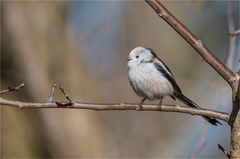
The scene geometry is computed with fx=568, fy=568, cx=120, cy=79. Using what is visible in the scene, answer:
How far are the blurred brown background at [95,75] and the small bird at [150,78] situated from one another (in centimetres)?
136

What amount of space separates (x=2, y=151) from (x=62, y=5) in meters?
2.27

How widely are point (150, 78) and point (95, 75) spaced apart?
14.2ft

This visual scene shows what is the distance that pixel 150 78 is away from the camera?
4410 mm

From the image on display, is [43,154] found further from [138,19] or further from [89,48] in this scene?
[138,19]

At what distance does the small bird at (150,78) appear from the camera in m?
4.35

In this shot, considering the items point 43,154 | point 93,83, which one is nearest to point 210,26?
point 93,83

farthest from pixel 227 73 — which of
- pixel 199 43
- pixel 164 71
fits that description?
pixel 164 71

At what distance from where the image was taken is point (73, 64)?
791 centimetres

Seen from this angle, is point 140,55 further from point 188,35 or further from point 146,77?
point 188,35

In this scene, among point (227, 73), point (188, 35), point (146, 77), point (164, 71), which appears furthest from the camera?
point (164, 71)

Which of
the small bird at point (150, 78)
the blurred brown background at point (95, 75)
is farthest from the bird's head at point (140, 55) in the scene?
the blurred brown background at point (95, 75)

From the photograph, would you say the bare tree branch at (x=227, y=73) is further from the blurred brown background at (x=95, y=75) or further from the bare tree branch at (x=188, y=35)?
the blurred brown background at (x=95, y=75)

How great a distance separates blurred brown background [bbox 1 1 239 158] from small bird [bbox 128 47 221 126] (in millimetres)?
1360

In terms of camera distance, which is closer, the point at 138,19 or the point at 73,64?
the point at 73,64
